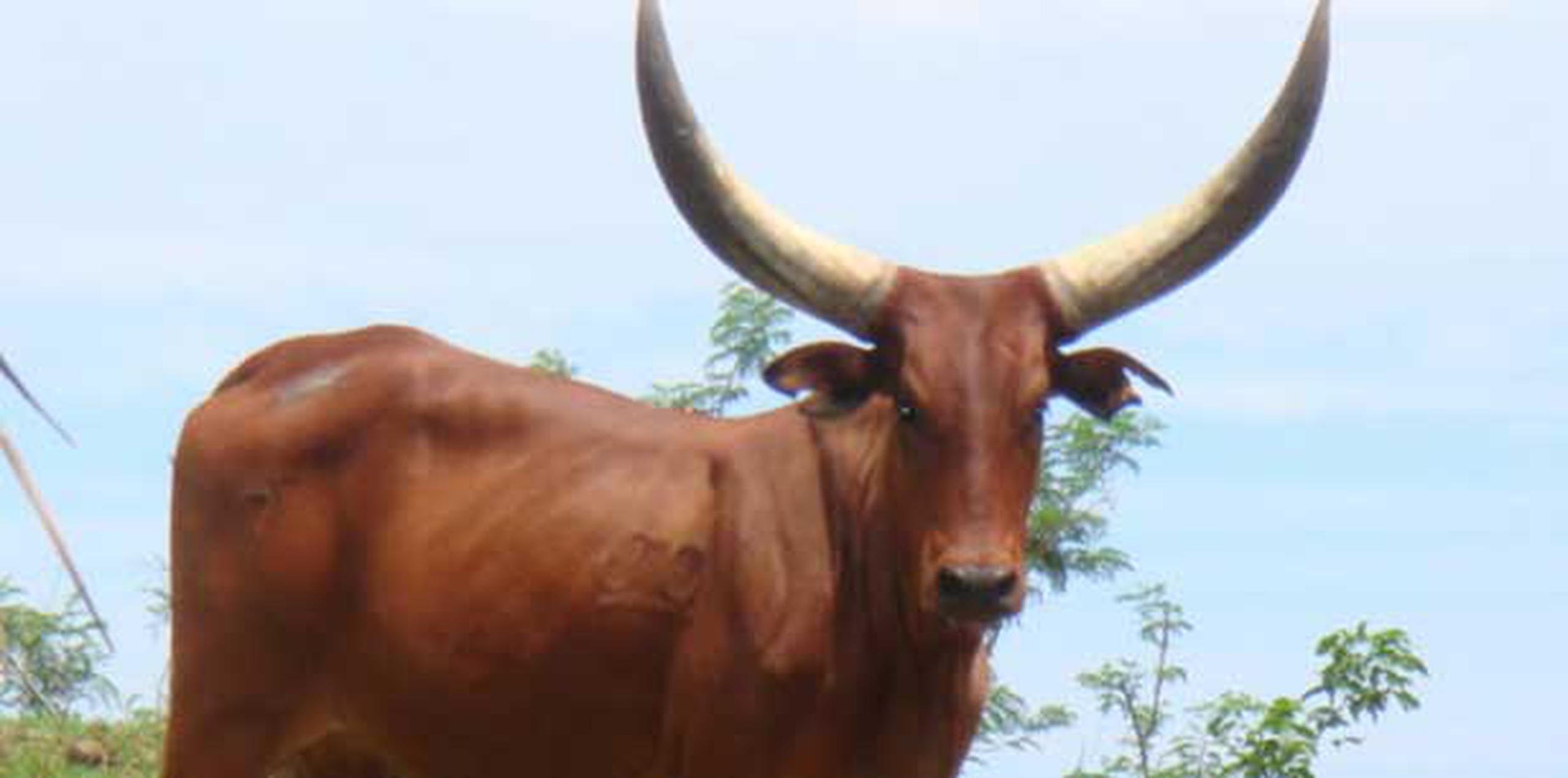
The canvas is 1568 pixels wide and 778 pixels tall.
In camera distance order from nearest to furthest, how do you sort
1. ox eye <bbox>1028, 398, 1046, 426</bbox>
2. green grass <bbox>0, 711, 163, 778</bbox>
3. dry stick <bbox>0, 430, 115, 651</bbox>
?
dry stick <bbox>0, 430, 115, 651</bbox>
ox eye <bbox>1028, 398, 1046, 426</bbox>
green grass <bbox>0, 711, 163, 778</bbox>

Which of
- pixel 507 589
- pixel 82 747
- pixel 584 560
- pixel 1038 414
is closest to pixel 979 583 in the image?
pixel 1038 414

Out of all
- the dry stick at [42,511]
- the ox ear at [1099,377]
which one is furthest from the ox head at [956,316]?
the dry stick at [42,511]

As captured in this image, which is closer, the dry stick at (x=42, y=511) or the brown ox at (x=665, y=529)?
the dry stick at (x=42, y=511)

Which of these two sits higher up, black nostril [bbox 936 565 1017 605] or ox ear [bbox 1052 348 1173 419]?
ox ear [bbox 1052 348 1173 419]

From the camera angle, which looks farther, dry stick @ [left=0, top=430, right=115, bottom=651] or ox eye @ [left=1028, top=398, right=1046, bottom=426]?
ox eye @ [left=1028, top=398, right=1046, bottom=426]

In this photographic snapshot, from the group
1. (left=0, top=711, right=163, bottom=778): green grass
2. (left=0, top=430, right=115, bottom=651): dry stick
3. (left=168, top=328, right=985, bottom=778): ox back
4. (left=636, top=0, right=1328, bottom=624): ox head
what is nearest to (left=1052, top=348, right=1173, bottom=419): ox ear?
(left=636, top=0, right=1328, bottom=624): ox head

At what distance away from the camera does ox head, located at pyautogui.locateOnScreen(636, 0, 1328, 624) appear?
6324 mm

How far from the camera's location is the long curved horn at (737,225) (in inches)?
265

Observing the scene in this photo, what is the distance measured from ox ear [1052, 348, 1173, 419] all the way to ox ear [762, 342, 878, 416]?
0.47 metres

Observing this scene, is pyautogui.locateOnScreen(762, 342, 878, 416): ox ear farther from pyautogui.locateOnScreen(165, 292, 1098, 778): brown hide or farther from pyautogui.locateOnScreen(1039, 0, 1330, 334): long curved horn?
pyautogui.locateOnScreen(1039, 0, 1330, 334): long curved horn

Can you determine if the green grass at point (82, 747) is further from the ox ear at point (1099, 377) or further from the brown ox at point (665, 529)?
the ox ear at point (1099, 377)

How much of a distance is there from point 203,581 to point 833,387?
6.62ft

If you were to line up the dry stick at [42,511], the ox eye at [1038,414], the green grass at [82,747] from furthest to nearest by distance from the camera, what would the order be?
1. the green grass at [82,747]
2. the ox eye at [1038,414]
3. the dry stick at [42,511]

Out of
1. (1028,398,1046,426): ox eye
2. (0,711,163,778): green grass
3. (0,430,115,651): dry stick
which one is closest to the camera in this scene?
(0,430,115,651): dry stick
